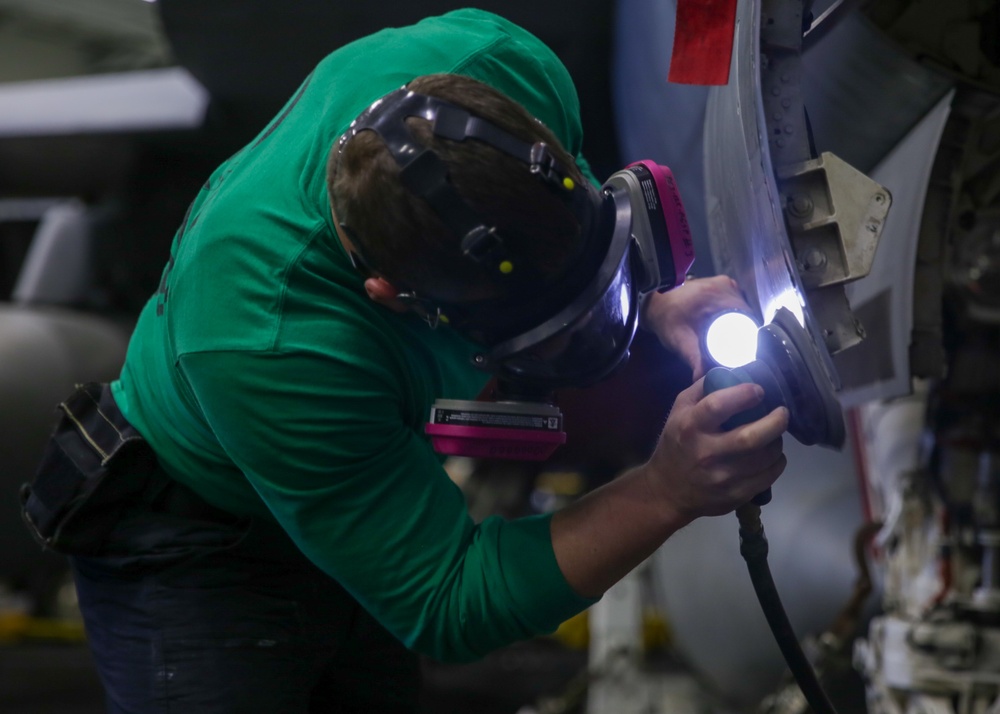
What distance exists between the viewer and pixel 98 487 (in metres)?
0.97

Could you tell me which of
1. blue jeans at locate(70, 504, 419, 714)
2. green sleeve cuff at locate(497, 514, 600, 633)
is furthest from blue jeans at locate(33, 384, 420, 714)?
green sleeve cuff at locate(497, 514, 600, 633)

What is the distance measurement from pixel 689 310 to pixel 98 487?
0.59 meters

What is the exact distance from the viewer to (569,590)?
0.78 m

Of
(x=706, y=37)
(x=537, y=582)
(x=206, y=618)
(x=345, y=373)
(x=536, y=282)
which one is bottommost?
(x=206, y=618)

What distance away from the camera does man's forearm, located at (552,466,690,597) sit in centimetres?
73

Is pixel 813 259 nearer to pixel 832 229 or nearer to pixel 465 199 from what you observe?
pixel 832 229

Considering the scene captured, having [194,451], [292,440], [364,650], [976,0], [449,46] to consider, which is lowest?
[364,650]

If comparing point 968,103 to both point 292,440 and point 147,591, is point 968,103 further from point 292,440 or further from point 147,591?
point 147,591

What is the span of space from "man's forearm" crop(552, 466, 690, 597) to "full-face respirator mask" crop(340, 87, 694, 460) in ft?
0.20

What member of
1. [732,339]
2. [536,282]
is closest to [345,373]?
[536,282]

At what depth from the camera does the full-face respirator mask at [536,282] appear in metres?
0.63

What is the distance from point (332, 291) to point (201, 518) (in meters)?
0.36

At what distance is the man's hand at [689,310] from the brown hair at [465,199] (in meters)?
0.21

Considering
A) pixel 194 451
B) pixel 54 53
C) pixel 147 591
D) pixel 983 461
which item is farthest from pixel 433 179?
pixel 54 53
